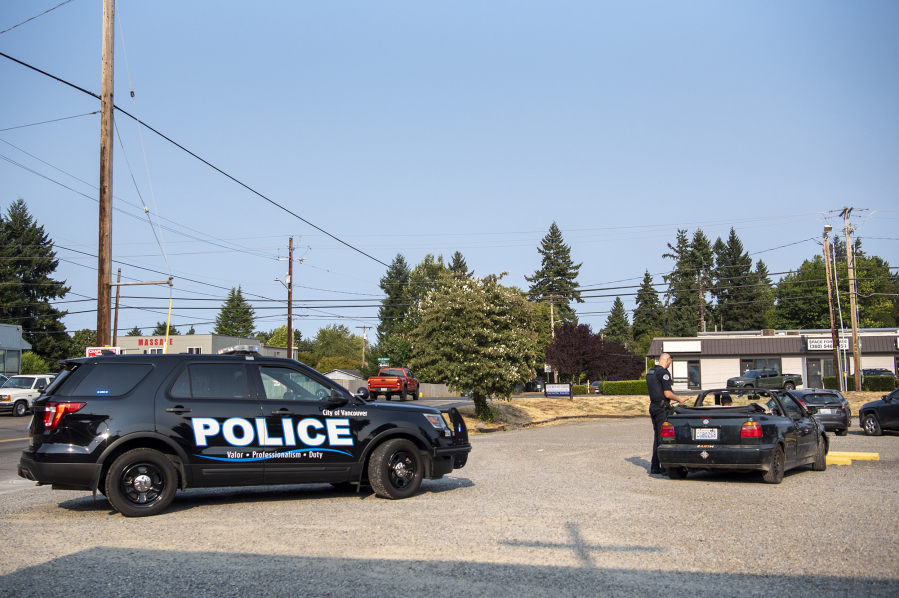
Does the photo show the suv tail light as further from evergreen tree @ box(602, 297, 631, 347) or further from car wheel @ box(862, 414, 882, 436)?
evergreen tree @ box(602, 297, 631, 347)

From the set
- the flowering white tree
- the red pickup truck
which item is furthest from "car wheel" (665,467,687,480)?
the red pickup truck

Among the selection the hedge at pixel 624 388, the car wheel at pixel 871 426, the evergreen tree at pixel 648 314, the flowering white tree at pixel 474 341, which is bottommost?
the car wheel at pixel 871 426

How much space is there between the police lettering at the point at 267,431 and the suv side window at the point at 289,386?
314mm

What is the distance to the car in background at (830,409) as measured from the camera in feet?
71.2

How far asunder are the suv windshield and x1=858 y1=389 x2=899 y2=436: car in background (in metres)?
31.3

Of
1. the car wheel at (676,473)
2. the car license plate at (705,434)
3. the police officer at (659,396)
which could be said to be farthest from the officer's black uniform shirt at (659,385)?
the car license plate at (705,434)

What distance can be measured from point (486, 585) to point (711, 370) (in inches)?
2144

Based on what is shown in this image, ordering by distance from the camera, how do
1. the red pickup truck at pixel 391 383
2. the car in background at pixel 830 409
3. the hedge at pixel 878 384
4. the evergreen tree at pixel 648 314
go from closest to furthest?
the car in background at pixel 830 409
the hedge at pixel 878 384
the red pickup truck at pixel 391 383
the evergreen tree at pixel 648 314

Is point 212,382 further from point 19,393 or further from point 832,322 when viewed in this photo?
point 832,322

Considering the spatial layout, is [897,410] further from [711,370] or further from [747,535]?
[711,370]

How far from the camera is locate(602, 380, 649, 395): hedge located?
47312 mm

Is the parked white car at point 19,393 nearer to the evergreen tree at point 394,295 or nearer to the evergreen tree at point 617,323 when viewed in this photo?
the evergreen tree at point 394,295

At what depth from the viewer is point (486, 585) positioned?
534 centimetres

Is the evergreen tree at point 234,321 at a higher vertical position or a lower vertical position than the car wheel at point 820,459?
higher
